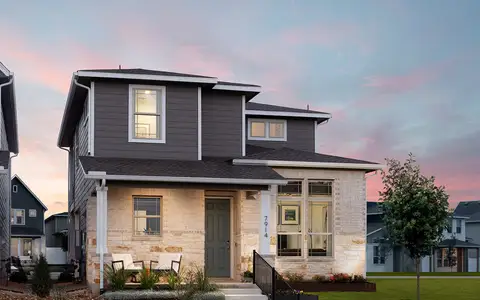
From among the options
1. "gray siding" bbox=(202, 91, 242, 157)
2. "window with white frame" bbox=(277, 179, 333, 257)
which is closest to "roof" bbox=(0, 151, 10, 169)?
"gray siding" bbox=(202, 91, 242, 157)

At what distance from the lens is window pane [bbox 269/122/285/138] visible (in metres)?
26.0

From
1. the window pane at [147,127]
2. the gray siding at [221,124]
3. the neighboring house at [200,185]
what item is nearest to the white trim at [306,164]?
the neighboring house at [200,185]

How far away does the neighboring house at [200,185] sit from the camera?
61.5ft

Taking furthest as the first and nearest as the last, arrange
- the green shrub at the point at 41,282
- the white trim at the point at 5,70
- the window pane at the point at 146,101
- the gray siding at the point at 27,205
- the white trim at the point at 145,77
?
1. the gray siding at the point at 27,205
2. the white trim at the point at 5,70
3. the window pane at the point at 146,101
4. the white trim at the point at 145,77
5. the green shrub at the point at 41,282

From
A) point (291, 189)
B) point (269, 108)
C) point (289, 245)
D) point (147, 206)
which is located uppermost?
point (269, 108)

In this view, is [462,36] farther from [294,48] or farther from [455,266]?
[455,266]

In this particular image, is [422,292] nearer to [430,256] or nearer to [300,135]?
[300,135]

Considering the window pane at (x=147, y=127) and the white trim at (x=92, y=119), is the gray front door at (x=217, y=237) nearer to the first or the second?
the window pane at (x=147, y=127)

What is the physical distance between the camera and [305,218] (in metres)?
21.1

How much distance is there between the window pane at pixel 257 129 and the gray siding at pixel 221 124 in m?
3.65

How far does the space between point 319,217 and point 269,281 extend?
4.44 meters

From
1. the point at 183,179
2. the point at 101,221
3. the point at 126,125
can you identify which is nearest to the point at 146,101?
the point at 126,125

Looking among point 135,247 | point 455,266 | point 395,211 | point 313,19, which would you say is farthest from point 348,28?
point 455,266

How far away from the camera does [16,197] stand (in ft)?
184
